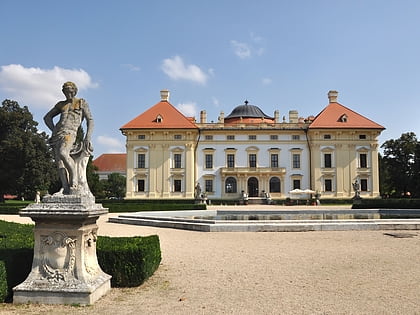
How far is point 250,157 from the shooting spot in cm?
4347

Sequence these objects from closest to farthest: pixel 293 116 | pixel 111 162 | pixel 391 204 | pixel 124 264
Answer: pixel 124 264, pixel 391 204, pixel 293 116, pixel 111 162

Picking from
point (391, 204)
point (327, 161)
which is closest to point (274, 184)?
point (327, 161)

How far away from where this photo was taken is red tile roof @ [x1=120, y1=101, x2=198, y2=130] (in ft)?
140

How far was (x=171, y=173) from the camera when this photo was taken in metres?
43.0

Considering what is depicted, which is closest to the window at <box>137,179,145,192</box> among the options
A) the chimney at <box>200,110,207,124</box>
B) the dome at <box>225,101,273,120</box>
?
the chimney at <box>200,110,207,124</box>

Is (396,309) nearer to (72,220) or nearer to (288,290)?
(288,290)

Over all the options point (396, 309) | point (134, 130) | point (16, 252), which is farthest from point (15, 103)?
point (396, 309)

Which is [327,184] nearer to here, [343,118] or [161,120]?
[343,118]

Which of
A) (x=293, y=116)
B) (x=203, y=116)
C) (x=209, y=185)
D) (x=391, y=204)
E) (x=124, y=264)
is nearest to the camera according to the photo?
(x=124, y=264)

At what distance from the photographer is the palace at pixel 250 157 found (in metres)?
42.4

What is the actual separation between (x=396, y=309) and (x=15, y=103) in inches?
1734

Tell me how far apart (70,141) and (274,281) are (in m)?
3.95

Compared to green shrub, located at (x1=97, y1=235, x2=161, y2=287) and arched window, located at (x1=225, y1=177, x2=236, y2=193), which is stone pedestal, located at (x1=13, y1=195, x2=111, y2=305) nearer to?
green shrub, located at (x1=97, y1=235, x2=161, y2=287)

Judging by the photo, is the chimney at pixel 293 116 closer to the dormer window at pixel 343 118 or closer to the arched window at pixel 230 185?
the dormer window at pixel 343 118
